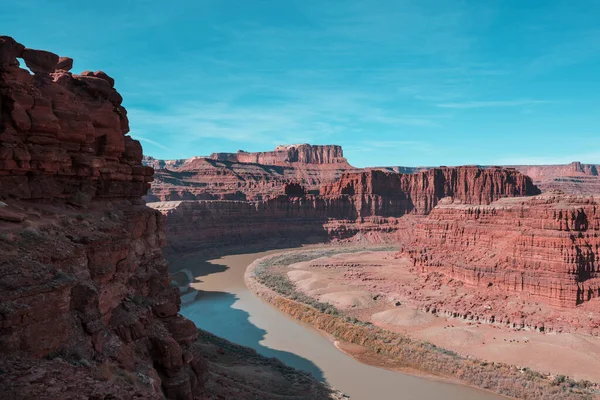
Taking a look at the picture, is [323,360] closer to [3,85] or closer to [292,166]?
[3,85]

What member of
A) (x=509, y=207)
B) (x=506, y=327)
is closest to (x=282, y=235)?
(x=509, y=207)

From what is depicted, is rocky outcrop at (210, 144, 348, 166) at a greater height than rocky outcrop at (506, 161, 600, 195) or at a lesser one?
greater

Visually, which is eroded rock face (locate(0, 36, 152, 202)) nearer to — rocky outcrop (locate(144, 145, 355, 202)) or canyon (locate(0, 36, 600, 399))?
canyon (locate(0, 36, 600, 399))

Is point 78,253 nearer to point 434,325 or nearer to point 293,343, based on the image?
point 293,343

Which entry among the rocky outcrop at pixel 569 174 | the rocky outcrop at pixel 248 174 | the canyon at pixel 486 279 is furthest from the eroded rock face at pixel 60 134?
the rocky outcrop at pixel 569 174

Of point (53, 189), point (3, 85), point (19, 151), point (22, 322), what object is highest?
point (3, 85)

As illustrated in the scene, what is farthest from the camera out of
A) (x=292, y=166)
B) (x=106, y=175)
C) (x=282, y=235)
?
(x=292, y=166)

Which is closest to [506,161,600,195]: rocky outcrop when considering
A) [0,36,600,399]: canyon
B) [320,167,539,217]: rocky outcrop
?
[320,167,539,217]: rocky outcrop

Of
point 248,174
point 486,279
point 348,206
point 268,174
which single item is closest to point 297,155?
point 268,174
